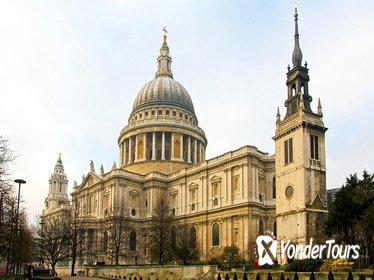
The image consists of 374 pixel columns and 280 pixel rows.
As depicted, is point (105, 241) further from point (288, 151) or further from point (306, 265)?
point (306, 265)

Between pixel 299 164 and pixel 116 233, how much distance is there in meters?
34.3

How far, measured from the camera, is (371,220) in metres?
40.4

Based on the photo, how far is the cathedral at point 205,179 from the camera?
53.8 meters

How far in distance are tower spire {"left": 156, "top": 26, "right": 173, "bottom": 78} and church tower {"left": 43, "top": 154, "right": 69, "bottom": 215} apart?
52355mm

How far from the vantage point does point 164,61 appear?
120250 mm

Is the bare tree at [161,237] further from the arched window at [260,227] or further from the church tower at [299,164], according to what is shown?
the church tower at [299,164]

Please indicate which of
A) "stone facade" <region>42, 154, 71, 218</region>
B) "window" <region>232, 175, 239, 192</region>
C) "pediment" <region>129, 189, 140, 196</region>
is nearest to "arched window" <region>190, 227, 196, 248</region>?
"window" <region>232, 175, 239, 192</region>

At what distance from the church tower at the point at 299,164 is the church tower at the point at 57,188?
100m

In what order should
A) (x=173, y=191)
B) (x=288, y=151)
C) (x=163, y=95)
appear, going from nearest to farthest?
(x=288, y=151)
(x=173, y=191)
(x=163, y=95)

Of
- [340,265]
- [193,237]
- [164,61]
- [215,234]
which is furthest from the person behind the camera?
[164,61]

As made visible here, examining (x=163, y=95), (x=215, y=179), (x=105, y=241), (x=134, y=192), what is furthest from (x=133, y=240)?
(x=163, y=95)

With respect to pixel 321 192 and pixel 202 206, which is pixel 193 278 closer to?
pixel 321 192

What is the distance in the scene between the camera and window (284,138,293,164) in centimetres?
5559

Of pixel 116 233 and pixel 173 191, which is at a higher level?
pixel 173 191
